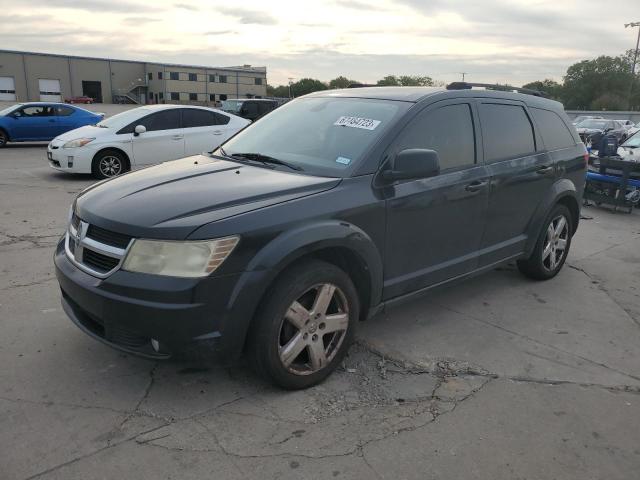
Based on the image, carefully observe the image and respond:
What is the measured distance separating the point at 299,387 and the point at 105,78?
88.4 meters

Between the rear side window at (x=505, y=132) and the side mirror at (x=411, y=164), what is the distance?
108cm

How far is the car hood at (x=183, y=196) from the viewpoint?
9.33 feet

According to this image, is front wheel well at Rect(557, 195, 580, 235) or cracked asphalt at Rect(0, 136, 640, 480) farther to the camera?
front wheel well at Rect(557, 195, 580, 235)

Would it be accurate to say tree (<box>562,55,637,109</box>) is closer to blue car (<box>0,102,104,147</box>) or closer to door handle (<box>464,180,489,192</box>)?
blue car (<box>0,102,104,147</box>)

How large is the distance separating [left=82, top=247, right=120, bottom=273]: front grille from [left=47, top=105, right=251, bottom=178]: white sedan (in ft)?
25.3

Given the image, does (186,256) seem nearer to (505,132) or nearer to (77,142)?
(505,132)

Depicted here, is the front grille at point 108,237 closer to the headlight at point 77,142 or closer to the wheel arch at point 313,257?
the wheel arch at point 313,257

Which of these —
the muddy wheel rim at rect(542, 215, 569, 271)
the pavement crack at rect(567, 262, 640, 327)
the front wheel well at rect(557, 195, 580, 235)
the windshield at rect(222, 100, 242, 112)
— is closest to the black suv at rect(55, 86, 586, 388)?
the muddy wheel rim at rect(542, 215, 569, 271)

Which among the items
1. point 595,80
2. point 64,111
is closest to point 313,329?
point 64,111

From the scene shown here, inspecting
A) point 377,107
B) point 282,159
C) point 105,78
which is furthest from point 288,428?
point 105,78

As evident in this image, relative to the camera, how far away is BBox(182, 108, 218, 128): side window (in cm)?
1090

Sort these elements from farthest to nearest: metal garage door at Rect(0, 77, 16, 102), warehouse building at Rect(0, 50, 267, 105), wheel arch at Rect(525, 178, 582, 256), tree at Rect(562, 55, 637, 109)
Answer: tree at Rect(562, 55, 637, 109)
warehouse building at Rect(0, 50, 267, 105)
metal garage door at Rect(0, 77, 16, 102)
wheel arch at Rect(525, 178, 582, 256)

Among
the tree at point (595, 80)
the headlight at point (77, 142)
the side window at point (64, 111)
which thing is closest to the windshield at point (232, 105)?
the side window at point (64, 111)

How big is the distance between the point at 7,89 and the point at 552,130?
80.9 m
